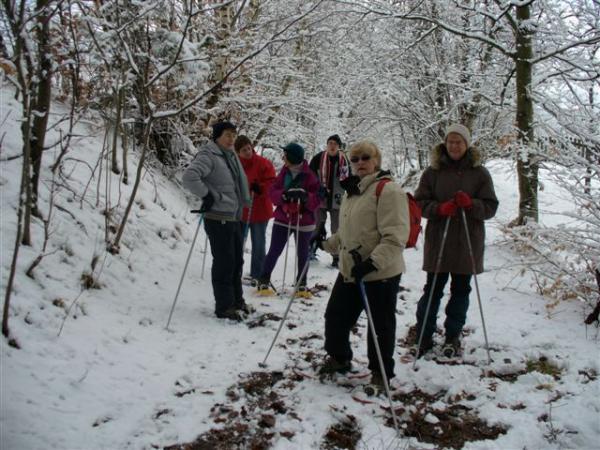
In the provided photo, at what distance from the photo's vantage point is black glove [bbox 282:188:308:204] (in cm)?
617

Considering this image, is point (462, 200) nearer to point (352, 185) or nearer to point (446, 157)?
point (446, 157)

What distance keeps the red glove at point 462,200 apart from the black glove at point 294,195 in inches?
100

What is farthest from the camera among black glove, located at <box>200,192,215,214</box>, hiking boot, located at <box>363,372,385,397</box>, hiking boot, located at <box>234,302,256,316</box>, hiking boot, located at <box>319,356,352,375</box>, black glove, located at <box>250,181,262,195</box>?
black glove, located at <box>250,181,262,195</box>

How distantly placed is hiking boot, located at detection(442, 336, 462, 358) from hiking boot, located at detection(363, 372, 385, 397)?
3.18ft

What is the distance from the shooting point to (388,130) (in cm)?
1758

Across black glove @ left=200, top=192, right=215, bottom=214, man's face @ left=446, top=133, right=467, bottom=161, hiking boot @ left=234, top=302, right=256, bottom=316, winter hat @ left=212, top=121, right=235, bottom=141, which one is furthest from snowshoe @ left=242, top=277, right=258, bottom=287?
man's face @ left=446, top=133, right=467, bottom=161

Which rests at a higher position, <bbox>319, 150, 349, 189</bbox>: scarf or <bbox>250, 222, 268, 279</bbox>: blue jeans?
<bbox>319, 150, 349, 189</bbox>: scarf

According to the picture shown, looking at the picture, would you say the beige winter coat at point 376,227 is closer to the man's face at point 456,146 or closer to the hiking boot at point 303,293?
the man's face at point 456,146

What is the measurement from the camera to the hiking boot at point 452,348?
4266mm

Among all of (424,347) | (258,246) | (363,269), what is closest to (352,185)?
(363,269)

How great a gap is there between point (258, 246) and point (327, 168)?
1.84m

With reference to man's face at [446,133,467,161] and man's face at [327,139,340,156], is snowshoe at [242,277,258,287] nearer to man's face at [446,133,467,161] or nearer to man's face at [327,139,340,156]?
man's face at [327,139,340,156]

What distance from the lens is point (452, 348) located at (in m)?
4.27

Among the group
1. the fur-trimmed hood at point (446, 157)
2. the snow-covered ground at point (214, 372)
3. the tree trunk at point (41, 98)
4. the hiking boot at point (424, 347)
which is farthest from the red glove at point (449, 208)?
the tree trunk at point (41, 98)
